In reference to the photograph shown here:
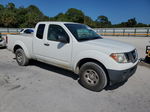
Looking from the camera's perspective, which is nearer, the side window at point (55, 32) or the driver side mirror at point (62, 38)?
the driver side mirror at point (62, 38)

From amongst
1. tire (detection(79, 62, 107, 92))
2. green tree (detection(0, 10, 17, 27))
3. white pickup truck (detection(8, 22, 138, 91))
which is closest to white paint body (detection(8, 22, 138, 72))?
white pickup truck (detection(8, 22, 138, 91))

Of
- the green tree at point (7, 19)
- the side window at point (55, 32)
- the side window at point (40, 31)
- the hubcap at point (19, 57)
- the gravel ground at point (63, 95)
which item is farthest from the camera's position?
the green tree at point (7, 19)

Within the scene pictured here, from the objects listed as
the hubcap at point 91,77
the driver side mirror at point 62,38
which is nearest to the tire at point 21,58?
the driver side mirror at point 62,38

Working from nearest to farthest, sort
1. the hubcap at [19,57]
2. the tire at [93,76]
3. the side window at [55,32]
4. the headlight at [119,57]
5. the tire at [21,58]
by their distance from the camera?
the headlight at [119,57] → the tire at [93,76] → the side window at [55,32] → the tire at [21,58] → the hubcap at [19,57]

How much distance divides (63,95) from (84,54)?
1216 millimetres

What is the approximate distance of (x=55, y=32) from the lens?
409 cm

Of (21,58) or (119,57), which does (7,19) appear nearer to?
(21,58)

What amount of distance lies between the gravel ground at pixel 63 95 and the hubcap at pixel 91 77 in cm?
25

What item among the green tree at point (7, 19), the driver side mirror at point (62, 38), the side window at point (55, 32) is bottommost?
the driver side mirror at point (62, 38)

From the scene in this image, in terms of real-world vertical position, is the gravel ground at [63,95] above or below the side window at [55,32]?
below

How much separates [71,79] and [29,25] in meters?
34.5

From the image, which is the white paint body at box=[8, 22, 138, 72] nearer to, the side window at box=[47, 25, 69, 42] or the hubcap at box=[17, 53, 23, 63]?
the side window at box=[47, 25, 69, 42]

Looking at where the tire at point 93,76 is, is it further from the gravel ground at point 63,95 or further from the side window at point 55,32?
the side window at point 55,32

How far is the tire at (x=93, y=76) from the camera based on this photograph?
3.24 m
